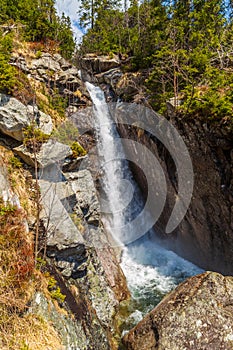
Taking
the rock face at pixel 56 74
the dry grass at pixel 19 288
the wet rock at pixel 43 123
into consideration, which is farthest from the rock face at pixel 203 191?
the dry grass at pixel 19 288

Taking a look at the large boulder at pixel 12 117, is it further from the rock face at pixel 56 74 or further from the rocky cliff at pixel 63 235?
the rock face at pixel 56 74

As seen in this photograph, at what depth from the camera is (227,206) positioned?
821 cm

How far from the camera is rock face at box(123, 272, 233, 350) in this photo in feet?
17.0

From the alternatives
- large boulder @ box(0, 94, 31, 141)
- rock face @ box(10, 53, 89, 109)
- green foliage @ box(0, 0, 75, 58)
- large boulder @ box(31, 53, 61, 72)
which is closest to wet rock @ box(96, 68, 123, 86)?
rock face @ box(10, 53, 89, 109)

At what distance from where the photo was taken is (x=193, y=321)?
542 cm

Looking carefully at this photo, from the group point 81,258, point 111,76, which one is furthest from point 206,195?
point 111,76

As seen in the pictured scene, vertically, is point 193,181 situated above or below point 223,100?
below

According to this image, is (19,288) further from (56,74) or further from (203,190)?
(56,74)

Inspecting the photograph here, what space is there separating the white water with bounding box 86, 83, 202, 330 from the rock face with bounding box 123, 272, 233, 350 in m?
2.25

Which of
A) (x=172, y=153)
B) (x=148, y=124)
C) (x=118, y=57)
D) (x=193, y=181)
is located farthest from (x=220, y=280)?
(x=118, y=57)

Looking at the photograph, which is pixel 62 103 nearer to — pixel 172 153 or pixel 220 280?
pixel 172 153

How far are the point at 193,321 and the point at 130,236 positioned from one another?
7.80m

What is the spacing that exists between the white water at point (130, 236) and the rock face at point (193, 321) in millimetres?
2254

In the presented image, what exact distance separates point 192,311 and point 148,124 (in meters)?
8.21
